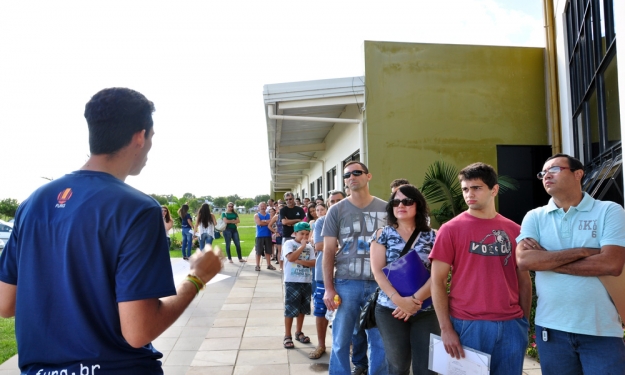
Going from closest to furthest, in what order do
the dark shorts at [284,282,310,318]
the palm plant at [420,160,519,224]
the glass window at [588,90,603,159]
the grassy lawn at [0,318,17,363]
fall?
the grassy lawn at [0,318,17,363]
the dark shorts at [284,282,310,318]
the glass window at [588,90,603,159]
the palm plant at [420,160,519,224]

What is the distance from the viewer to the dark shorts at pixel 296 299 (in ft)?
19.0

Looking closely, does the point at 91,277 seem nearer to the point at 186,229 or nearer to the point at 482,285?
the point at 482,285

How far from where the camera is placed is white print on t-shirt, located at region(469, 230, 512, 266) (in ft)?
9.75

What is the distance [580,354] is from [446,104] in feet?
24.9

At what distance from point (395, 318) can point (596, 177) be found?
16.6 feet

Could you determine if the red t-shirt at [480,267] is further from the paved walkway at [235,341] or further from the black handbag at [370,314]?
the paved walkway at [235,341]

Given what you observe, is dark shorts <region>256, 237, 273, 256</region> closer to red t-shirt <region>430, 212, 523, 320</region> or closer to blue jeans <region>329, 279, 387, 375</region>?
blue jeans <region>329, 279, 387, 375</region>

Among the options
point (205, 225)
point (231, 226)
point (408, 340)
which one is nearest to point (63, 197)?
point (408, 340)

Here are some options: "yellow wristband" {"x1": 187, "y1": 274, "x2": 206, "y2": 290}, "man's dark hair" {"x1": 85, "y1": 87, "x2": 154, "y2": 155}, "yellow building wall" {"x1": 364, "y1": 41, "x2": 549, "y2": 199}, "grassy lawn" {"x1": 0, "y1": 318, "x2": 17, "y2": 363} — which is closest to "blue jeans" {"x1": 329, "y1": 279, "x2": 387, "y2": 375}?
"yellow wristband" {"x1": 187, "y1": 274, "x2": 206, "y2": 290}

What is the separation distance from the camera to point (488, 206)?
3092mm

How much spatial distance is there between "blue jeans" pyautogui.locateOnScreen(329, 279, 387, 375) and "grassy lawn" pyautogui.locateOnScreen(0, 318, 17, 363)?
398 centimetres

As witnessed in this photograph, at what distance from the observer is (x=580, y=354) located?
2826 mm

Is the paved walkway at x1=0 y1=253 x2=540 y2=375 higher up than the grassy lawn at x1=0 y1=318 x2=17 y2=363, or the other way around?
the grassy lawn at x1=0 y1=318 x2=17 y2=363

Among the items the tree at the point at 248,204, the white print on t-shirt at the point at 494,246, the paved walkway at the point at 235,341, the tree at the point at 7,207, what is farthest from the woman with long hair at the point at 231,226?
the tree at the point at 248,204
